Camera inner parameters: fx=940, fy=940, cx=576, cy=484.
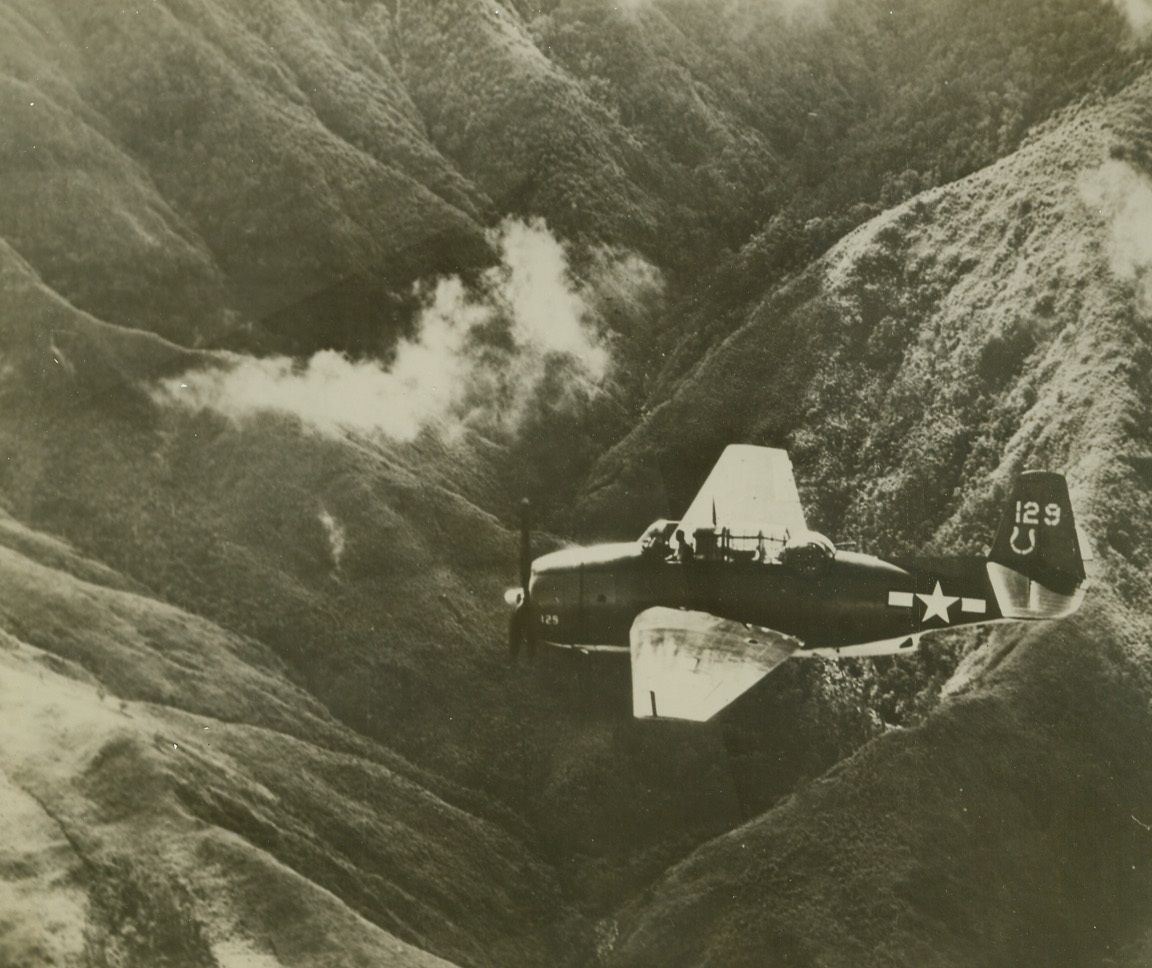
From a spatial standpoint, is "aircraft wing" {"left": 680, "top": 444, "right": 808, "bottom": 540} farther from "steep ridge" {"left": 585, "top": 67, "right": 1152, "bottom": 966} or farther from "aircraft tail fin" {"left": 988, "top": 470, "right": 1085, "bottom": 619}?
"aircraft tail fin" {"left": 988, "top": 470, "right": 1085, "bottom": 619}

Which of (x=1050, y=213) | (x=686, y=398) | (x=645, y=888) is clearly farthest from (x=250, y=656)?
(x=1050, y=213)

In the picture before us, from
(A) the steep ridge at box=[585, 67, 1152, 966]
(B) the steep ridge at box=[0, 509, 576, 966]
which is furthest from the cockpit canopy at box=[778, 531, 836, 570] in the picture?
(B) the steep ridge at box=[0, 509, 576, 966]

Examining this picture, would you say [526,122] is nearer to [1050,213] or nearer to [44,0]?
[44,0]

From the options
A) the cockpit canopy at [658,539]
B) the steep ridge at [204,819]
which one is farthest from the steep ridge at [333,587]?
the cockpit canopy at [658,539]

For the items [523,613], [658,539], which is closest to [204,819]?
[523,613]

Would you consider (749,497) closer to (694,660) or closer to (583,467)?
(583,467)
